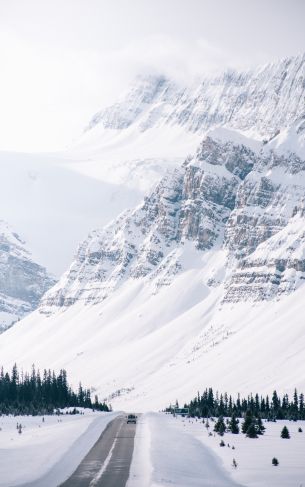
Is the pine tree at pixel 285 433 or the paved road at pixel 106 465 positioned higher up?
the pine tree at pixel 285 433

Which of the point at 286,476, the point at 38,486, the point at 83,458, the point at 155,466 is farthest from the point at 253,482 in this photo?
the point at 83,458

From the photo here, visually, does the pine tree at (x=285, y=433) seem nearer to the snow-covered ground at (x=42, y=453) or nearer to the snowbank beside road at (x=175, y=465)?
the snowbank beside road at (x=175, y=465)

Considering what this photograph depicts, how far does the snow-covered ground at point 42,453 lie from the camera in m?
52.9

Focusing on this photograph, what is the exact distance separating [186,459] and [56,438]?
70.7ft

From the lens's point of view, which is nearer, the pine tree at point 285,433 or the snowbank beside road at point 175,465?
the snowbank beside road at point 175,465

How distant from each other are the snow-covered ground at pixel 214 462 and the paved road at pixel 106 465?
0.67 metres

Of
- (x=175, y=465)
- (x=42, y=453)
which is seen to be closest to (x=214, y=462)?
(x=175, y=465)

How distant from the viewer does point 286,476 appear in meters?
53.3

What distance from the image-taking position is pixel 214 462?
63.8 meters

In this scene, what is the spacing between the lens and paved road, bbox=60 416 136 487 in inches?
1967

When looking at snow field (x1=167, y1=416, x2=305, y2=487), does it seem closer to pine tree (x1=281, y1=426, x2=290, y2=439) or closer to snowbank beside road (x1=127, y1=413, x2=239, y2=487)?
pine tree (x1=281, y1=426, x2=290, y2=439)

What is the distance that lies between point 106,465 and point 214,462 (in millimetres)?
8698

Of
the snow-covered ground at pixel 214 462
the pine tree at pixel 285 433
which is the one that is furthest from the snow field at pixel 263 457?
the pine tree at pixel 285 433

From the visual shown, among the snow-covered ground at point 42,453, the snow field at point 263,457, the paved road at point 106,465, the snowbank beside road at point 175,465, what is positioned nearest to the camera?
the paved road at point 106,465
